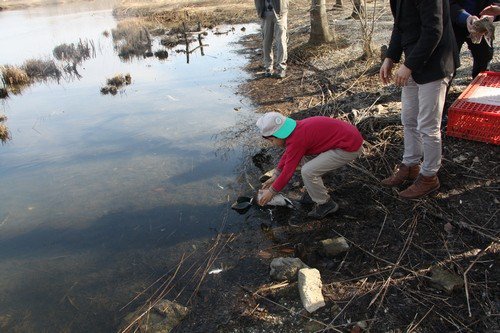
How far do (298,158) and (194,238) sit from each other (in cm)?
126

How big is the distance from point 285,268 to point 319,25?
25.2ft

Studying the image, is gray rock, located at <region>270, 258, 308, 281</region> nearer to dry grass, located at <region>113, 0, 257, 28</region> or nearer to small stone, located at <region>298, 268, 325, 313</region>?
small stone, located at <region>298, 268, 325, 313</region>

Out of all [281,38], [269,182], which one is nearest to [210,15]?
[281,38]

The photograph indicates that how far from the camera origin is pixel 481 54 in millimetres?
4375

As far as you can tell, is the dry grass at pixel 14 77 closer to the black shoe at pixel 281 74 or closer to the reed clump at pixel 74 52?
the reed clump at pixel 74 52

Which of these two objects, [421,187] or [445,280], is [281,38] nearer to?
[421,187]

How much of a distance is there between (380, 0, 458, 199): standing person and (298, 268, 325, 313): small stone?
4.23 feet

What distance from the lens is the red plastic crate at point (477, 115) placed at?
3738 mm

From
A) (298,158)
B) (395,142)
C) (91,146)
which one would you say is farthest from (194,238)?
(91,146)

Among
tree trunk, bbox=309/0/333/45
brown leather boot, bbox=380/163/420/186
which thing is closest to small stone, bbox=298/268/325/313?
brown leather boot, bbox=380/163/420/186

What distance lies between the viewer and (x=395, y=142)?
4312mm

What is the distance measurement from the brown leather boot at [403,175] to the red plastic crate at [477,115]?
88 cm

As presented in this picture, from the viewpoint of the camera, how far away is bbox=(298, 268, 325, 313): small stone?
245cm

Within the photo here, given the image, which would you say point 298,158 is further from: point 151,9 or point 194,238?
point 151,9
